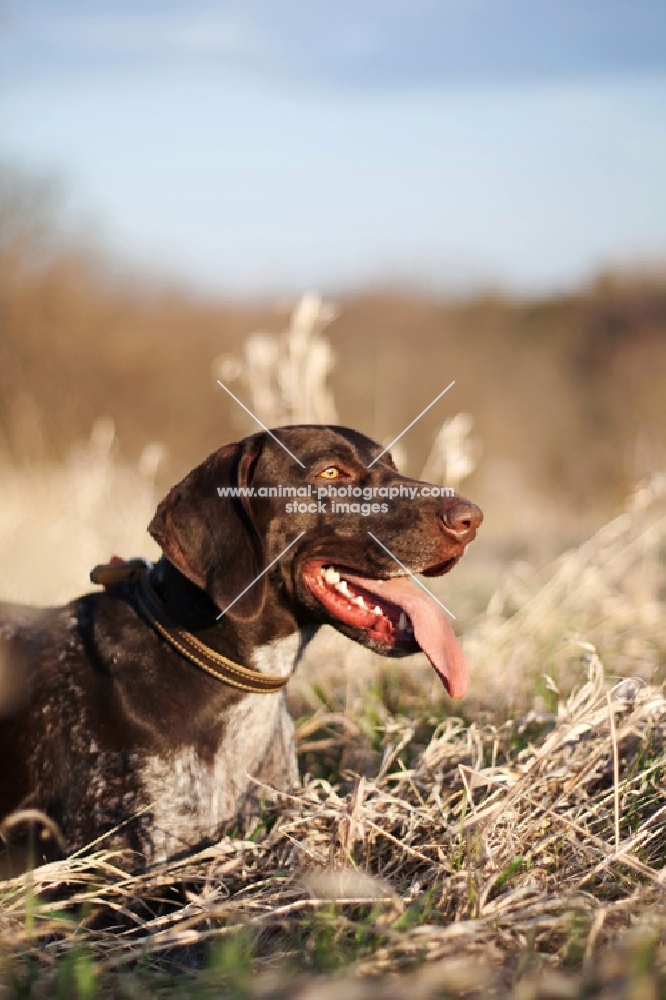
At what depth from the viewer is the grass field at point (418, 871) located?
2.14 metres

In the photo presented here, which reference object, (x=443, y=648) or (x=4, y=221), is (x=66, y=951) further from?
(x=4, y=221)

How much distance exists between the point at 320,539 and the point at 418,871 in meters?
1.04

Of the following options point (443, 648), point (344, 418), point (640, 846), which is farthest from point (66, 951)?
point (344, 418)

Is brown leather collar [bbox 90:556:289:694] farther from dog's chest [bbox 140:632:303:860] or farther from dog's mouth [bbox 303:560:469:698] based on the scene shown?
dog's mouth [bbox 303:560:469:698]

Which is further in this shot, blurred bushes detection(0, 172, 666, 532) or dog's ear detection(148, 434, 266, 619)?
blurred bushes detection(0, 172, 666, 532)

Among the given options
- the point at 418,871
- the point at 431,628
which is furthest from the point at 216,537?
the point at 418,871

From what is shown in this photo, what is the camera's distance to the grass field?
7.03 ft

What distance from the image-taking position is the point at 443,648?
309cm

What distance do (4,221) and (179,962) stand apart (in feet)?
44.8

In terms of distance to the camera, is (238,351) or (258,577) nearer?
(258,577)

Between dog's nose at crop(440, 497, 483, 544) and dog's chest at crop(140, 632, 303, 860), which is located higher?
dog's nose at crop(440, 497, 483, 544)

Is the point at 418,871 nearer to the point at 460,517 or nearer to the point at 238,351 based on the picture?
the point at 460,517

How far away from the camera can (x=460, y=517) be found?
3.04m

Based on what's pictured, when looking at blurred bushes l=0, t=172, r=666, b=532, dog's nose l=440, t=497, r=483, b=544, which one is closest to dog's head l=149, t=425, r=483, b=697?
dog's nose l=440, t=497, r=483, b=544
